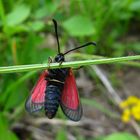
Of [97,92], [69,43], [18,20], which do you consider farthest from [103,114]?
[18,20]

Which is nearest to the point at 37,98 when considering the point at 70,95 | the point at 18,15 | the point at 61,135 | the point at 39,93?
the point at 39,93

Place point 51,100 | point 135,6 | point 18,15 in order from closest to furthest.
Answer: point 51,100
point 18,15
point 135,6

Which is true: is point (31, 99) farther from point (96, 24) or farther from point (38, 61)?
point (96, 24)

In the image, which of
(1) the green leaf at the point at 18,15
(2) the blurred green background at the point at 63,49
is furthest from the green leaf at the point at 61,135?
(1) the green leaf at the point at 18,15

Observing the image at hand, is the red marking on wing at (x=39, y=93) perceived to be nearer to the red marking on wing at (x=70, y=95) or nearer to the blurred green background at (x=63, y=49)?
the red marking on wing at (x=70, y=95)

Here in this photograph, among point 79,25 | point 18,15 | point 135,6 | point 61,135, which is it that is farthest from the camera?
point 135,6

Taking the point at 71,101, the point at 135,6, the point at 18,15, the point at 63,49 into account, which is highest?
the point at 135,6

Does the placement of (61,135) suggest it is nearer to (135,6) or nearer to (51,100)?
(51,100)
